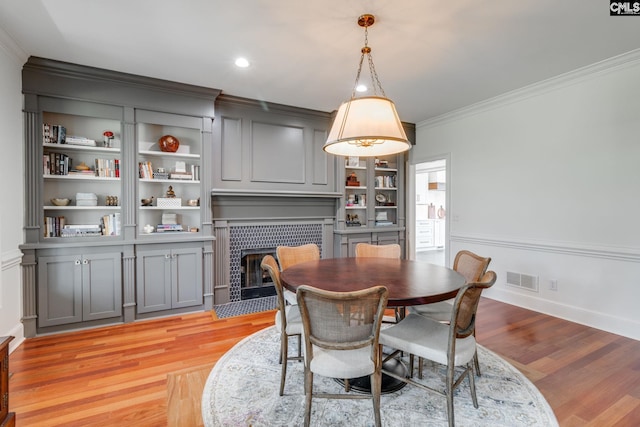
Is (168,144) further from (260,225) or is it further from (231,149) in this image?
(260,225)

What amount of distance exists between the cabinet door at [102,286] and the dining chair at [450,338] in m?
2.86

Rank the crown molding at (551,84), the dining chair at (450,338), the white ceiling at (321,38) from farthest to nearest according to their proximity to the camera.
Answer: the crown molding at (551,84) < the white ceiling at (321,38) < the dining chair at (450,338)

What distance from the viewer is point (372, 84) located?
3.55 meters

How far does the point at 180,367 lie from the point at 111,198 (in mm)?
2045

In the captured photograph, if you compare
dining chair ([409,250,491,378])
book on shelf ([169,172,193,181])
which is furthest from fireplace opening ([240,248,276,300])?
dining chair ([409,250,491,378])

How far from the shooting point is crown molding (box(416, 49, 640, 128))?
2916 millimetres

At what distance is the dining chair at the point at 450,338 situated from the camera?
5.57 feet

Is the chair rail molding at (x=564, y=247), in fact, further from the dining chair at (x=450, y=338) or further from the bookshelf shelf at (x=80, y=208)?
the bookshelf shelf at (x=80, y=208)

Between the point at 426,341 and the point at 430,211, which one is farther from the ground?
the point at 430,211

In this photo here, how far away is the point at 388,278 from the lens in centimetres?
217

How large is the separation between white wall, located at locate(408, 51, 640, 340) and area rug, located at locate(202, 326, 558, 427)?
164 centimetres

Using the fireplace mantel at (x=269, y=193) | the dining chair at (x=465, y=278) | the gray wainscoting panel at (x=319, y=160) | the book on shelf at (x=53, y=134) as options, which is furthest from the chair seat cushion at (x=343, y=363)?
the book on shelf at (x=53, y=134)

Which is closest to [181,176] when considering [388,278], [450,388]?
[388,278]

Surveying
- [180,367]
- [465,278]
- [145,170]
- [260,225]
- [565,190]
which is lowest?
[180,367]
